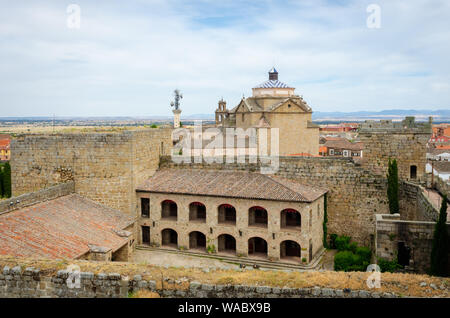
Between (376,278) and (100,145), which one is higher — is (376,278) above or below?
below

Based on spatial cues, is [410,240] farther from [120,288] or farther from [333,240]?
[120,288]

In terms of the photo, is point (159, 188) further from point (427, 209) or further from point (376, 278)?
point (376, 278)

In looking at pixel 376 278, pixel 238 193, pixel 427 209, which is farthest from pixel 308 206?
pixel 376 278

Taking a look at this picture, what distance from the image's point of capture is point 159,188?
76.3 ft

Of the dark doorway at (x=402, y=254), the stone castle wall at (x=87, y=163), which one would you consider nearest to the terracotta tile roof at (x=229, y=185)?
the stone castle wall at (x=87, y=163)

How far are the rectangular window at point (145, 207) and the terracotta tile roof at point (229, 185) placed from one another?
112 cm

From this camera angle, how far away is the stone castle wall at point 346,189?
2227 cm

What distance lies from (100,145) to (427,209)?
54.3 ft

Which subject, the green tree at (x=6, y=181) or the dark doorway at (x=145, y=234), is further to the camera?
the green tree at (x=6, y=181)

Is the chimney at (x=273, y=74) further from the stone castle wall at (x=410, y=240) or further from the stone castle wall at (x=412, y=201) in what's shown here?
the stone castle wall at (x=410, y=240)

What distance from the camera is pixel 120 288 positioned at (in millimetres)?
8836

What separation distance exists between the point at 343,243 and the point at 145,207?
11.7m

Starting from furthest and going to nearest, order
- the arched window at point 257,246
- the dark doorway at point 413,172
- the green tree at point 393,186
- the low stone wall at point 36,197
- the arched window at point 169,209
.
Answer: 1. the arched window at point 169,209
2. the arched window at point 257,246
3. the dark doorway at point 413,172
4. the green tree at point 393,186
5. the low stone wall at point 36,197

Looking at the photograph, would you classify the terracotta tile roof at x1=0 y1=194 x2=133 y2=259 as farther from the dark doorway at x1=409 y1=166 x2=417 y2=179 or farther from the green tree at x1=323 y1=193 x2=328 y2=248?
the dark doorway at x1=409 y1=166 x2=417 y2=179
